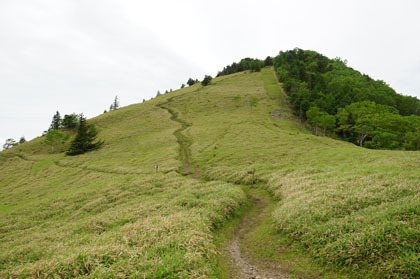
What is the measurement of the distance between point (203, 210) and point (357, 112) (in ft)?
181

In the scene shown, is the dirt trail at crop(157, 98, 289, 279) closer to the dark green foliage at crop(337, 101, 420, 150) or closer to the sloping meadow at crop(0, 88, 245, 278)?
the sloping meadow at crop(0, 88, 245, 278)

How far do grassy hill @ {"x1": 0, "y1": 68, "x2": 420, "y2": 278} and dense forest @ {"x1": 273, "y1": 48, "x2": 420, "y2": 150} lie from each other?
19263 mm

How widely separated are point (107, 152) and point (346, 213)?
5643 centimetres

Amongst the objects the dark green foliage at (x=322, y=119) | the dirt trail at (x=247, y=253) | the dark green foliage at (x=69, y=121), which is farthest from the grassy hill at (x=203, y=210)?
the dark green foliage at (x=69, y=121)

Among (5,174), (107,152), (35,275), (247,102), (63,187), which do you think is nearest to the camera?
(35,275)

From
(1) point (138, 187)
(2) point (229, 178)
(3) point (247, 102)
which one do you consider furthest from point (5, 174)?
(3) point (247, 102)

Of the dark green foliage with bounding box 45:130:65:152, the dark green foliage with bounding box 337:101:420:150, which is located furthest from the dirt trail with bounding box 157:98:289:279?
the dark green foliage with bounding box 45:130:65:152

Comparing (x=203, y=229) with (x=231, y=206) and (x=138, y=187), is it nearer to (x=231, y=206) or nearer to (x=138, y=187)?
(x=231, y=206)

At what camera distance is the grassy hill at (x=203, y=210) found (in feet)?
24.0

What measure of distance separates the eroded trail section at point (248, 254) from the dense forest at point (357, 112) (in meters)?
45.0

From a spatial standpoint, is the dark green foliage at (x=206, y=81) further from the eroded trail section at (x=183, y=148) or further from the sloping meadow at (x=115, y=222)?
the sloping meadow at (x=115, y=222)

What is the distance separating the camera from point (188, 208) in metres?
15.6

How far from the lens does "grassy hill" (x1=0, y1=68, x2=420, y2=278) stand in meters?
7.31

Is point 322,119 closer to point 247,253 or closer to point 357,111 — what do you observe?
point 357,111
